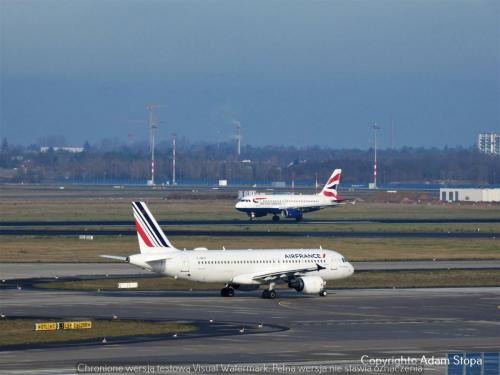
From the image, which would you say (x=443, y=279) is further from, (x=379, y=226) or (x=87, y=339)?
(x=379, y=226)

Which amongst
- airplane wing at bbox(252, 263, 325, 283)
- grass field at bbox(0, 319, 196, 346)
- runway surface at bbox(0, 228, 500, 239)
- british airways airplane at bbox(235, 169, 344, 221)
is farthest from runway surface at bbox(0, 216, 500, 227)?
grass field at bbox(0, 319, 196, 346)

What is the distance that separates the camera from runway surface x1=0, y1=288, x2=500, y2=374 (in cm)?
4781

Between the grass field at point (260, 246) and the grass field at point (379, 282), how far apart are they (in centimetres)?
1306

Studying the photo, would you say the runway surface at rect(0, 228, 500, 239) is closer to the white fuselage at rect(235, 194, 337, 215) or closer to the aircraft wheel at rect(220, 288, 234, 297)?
the white fuselage at rect(235, 194, 337, 215)

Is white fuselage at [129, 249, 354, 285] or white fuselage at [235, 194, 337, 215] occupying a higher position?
white fuselage at [235, 194, 337, 215]

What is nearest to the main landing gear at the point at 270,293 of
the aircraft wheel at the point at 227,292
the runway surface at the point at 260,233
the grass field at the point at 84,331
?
the aircraft wheel at the point at 227,292

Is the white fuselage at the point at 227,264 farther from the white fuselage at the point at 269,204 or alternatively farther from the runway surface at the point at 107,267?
the white fuselage at the point at 269,204

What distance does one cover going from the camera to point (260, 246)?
358ft

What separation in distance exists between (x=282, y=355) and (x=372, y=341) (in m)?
6.62

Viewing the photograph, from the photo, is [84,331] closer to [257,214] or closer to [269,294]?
[269,294]

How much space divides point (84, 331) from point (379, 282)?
32.6m

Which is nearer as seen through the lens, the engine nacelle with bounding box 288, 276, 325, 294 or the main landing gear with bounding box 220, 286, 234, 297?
the engine nacelle with bounding box 288, 276, 325, 294

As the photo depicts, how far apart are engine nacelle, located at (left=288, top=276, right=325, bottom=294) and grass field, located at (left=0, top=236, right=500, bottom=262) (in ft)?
88.1

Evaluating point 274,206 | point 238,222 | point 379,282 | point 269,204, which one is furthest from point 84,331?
point 269,204
